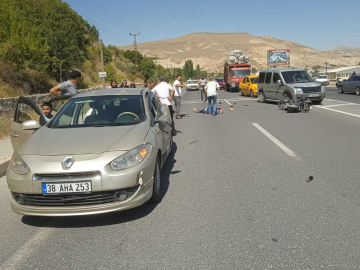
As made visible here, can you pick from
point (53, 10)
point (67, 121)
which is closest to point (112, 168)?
point (67, 121)

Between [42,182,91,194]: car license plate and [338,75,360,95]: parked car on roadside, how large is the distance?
2571 centimetres

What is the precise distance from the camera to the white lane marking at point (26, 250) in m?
3.13

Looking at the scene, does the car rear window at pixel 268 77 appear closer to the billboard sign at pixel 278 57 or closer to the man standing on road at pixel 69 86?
the man standing on road at pixel 69 86

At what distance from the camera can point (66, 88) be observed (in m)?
7.52

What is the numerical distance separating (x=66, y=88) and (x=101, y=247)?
16.3 feet

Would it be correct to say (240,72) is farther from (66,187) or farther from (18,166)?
(66,187)

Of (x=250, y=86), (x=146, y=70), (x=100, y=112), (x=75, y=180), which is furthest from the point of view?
(x=146, y=70)

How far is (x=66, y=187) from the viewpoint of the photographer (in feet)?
12.0

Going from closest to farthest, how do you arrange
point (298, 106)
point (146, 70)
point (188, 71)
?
point (298, 106), point (146, 70), point (188, 71)

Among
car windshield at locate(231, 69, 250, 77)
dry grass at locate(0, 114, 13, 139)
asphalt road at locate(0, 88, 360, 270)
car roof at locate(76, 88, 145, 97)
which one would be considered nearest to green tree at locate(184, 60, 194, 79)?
car windshield at locate(231, 69, 250, 77)

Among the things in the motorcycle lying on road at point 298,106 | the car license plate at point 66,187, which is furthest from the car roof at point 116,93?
the motorcycle lying on road at point 298,106

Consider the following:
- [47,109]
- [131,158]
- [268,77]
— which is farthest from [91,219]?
[268,77]

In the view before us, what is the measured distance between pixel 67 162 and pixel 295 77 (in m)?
16.2

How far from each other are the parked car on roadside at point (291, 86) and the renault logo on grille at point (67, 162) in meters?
13.8
